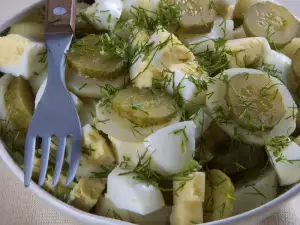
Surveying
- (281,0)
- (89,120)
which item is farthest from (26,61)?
(281,0)

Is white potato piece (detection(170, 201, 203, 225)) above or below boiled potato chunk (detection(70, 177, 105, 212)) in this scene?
above

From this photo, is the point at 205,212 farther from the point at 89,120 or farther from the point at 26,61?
the point at 26,61

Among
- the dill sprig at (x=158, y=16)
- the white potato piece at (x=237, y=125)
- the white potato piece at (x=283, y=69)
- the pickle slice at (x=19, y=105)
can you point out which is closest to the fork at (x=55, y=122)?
the pickle slice at (x=19, y=105)

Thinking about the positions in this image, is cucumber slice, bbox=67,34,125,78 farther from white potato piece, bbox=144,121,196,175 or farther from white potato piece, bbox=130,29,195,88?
white potato piece, bbox=144,121,196,175

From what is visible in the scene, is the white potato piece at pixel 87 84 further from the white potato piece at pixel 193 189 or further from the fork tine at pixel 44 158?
the white potato piece at pixel 193 189

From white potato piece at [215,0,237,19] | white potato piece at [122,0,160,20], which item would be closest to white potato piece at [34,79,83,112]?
white potato piece at [122,0,160,20]

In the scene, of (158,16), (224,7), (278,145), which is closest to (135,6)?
(158,16)
